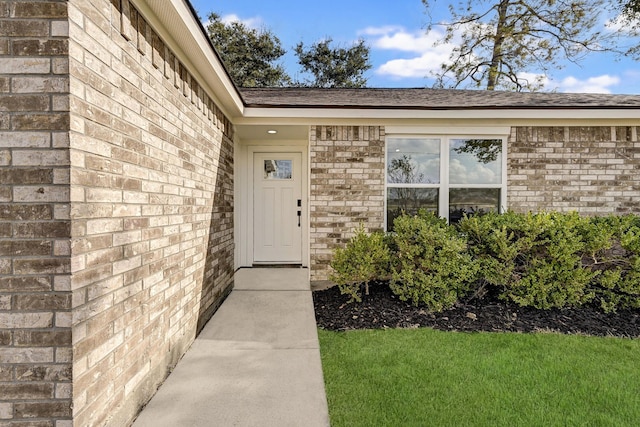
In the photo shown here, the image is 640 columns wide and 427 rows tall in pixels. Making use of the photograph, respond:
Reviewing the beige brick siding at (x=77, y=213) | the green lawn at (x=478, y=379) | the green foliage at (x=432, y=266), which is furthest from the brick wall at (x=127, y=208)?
the green foliage at (x=432, y=266)

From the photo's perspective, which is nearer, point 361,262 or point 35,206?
point 35,206

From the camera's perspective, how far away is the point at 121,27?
206 cm

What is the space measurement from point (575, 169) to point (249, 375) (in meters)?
5.77

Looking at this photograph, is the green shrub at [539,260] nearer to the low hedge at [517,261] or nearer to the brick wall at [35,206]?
the low hedge at [517,261]

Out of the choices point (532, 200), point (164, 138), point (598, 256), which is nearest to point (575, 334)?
point (598, 256)

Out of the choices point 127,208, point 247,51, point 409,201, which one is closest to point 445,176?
point 409,201

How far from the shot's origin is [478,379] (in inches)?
108

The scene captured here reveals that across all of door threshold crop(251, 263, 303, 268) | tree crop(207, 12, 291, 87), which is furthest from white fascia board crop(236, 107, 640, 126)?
tree crop(207, 12, 291, 87)

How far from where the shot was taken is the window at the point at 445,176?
5.37 metres

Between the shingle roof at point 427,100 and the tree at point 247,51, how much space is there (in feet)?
33.4

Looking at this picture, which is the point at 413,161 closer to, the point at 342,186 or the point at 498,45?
the point at 342,186

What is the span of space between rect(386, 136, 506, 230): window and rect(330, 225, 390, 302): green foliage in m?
1.00

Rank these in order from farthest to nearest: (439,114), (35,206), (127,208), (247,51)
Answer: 1. (247,51)
2. (439,114)
3. (127,208)
4. (35,206)

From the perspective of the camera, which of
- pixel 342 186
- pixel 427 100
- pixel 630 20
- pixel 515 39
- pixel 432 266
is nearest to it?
pixel 432 266
